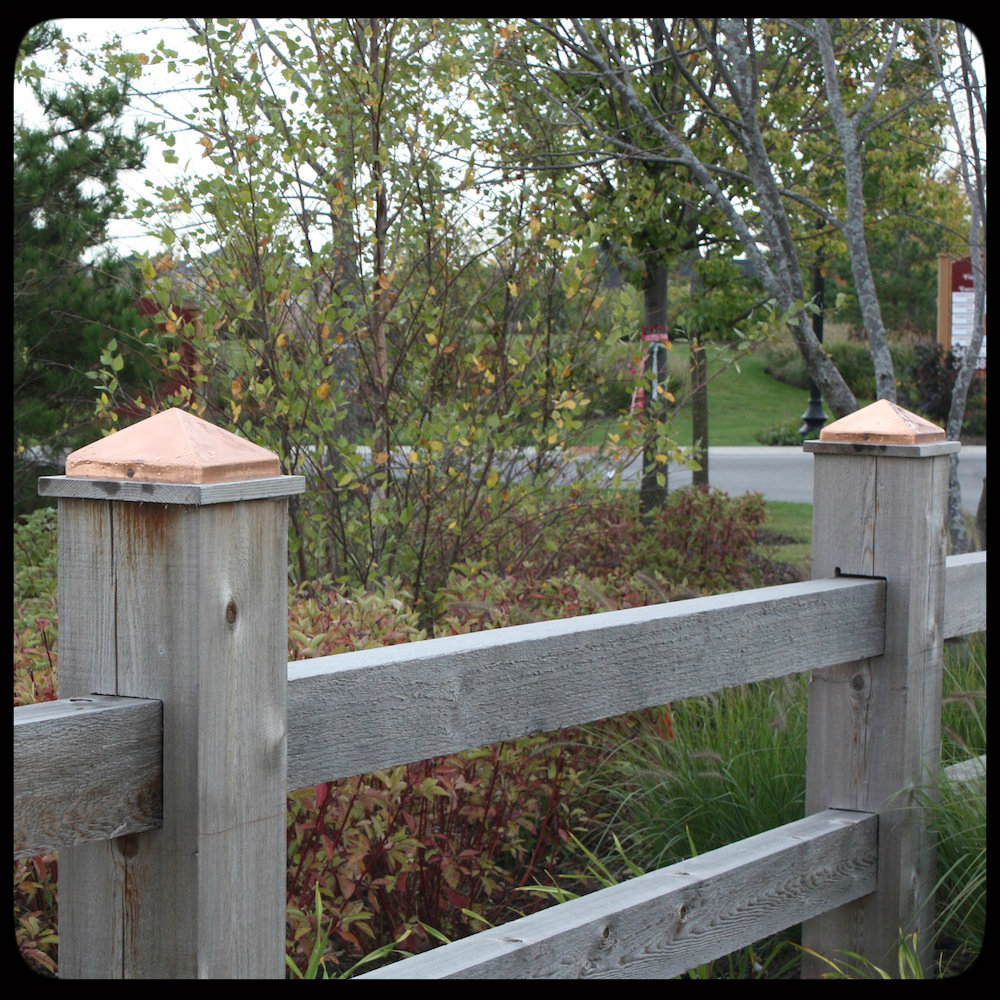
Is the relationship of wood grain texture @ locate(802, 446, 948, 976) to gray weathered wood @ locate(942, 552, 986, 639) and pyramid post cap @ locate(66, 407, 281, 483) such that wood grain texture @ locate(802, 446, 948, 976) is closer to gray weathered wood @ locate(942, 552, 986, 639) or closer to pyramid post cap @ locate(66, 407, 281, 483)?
gray weathered wood @ locate(942, 552, 986, 639)

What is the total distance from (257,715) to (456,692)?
42 centimetres

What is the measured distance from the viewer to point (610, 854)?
3520 mm

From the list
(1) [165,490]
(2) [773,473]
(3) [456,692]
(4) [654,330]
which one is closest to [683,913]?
(3) [456,692]

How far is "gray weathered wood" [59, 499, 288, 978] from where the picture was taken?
147cm

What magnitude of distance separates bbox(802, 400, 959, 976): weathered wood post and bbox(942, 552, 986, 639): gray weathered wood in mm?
232

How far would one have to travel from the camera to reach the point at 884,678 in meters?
2.78

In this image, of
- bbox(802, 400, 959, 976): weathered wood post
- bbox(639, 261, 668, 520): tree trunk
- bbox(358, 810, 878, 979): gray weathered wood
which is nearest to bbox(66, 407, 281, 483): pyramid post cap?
bbox(358, 810, 878, 979): gray weathered wood

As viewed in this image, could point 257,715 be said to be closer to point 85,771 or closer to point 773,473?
point 85,771

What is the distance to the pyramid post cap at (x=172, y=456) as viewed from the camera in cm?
147

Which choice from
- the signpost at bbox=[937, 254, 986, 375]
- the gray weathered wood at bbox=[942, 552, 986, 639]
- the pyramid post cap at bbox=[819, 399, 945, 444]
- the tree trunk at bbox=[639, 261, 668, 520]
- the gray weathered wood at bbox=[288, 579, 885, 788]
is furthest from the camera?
the signpost at bbox=[937, 254, 986, 375]

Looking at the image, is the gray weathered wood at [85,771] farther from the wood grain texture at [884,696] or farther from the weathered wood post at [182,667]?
the wood grain texture at [884,696]

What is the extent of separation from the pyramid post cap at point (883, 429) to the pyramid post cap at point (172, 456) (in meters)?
1.64

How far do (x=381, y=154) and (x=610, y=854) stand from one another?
8.68ft

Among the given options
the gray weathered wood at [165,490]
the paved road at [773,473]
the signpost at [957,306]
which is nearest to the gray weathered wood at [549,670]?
the gray weathered wood at [165,490]
